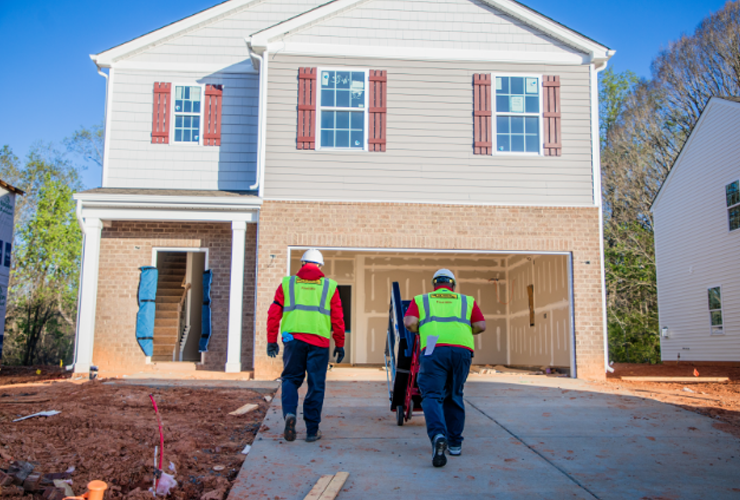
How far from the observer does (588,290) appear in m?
11.7

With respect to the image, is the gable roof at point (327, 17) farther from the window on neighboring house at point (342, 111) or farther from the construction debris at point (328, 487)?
the construction debris at point (328, 487)

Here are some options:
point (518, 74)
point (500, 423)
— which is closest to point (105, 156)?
point (518, 74)

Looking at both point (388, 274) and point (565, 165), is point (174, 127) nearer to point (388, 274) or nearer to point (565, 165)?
point (388, 274)

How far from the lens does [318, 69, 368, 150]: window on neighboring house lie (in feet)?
39.8

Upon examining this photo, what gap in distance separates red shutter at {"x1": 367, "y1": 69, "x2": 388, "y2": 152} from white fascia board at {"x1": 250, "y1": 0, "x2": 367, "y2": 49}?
140cm

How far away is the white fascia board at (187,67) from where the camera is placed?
13.4 meters

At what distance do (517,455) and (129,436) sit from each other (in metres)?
3.55

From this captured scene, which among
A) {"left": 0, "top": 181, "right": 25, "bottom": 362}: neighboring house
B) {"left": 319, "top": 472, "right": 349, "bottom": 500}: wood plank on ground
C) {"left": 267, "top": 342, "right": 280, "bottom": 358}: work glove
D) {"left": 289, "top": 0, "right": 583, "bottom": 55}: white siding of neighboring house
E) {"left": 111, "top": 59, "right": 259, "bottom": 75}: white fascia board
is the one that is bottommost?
{"left": 319, "top": 472, "right": 349, "bottom": 500}: wood plank on ground

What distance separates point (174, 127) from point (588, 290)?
895 centimetres

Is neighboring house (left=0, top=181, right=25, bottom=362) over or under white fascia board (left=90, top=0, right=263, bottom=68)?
under

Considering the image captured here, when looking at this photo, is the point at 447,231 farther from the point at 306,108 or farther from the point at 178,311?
the point at 178,311

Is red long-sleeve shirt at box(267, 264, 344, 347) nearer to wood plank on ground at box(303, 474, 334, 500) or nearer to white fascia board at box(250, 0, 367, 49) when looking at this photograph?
wood plank on ground at box(303, 474, 334, 500)

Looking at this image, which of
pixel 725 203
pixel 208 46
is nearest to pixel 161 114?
pixel 208 46

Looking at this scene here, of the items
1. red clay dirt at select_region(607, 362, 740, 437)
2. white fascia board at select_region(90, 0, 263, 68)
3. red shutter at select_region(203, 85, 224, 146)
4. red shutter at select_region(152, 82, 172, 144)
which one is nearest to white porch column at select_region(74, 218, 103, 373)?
red shutter at select_region(152, 82, 172, 144)
